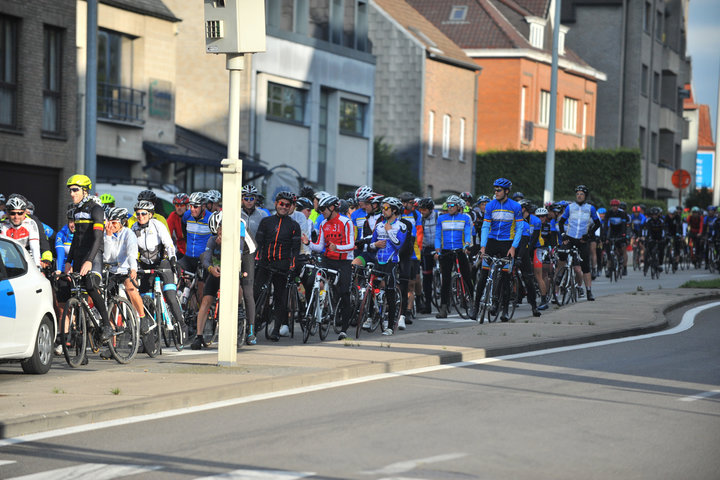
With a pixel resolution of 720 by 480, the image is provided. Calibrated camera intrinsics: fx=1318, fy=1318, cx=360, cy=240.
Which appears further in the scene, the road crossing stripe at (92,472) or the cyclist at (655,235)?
the cyclist at (655,235)

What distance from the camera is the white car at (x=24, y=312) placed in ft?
40.8

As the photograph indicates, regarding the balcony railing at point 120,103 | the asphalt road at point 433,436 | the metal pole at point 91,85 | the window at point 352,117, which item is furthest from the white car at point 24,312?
the window at point 352,117

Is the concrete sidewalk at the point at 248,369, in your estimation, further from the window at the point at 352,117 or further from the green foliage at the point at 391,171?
the green foliage at the point at 391,171

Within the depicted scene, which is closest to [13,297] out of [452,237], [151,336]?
[151,336]

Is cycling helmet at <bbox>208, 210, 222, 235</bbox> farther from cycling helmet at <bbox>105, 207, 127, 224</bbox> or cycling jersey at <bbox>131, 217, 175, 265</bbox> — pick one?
cycling helmet at <bbox>105, 207, 127, 224</bbox>

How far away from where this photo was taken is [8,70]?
96.2 ft

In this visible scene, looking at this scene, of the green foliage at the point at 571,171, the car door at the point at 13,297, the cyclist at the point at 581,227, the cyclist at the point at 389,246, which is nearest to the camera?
the car door at the point at 13,297

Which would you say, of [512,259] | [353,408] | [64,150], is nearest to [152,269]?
[353,408]

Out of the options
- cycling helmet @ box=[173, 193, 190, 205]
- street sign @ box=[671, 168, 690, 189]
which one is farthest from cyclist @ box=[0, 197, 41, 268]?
street sign @ box=[671, 168, 690, 189]

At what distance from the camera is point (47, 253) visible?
14.8m

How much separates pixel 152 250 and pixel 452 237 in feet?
21.4

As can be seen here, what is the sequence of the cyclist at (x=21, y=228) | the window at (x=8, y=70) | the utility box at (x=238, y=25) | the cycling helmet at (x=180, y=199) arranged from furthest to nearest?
the window at (x=8, y=70), the cycling helmet at (x=180, y=199), the cyclist at (x=21, y=228), the utility box at (x=238, y=25)

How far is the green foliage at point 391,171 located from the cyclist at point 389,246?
3211cm

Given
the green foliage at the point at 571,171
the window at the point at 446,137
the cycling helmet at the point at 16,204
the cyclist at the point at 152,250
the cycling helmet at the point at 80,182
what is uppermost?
A: the window at the point at 446,137
